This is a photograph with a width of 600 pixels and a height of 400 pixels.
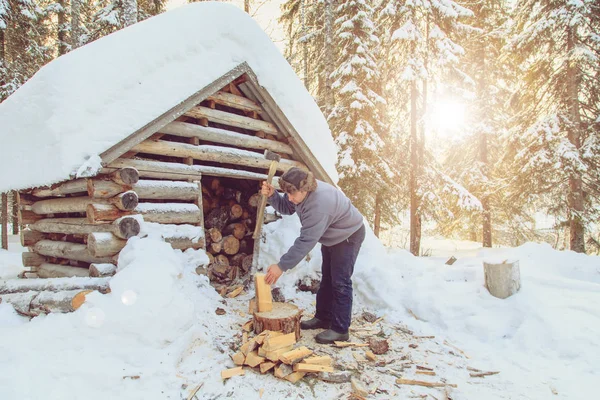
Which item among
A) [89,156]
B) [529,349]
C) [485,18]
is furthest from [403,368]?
[485,18]

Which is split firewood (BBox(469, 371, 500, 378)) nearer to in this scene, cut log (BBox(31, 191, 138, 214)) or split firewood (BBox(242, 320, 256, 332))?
split firewood (BBox(242, 320, 256, 332))

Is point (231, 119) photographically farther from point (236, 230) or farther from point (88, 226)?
point (88, 226)

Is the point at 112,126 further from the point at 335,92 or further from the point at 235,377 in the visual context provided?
the point at 335,92

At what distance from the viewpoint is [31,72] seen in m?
12.7

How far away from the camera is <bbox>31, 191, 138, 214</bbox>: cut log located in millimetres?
4266

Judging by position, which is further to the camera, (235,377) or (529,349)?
(529,349)

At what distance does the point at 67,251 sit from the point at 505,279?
626cm

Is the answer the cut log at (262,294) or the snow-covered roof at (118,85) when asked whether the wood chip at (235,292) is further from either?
the snow-covered roof at (118,85)

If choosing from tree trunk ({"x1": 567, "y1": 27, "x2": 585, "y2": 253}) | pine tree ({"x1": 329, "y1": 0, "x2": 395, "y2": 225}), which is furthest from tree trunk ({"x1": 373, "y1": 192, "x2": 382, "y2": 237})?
tree trunk ({"x1": 567, "y1": 27, "x2": 585, "y2": 253})

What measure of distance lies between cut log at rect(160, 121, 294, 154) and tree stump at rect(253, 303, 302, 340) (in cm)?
293

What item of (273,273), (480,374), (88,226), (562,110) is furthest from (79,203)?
(562,110)

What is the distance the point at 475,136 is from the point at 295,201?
11.7m

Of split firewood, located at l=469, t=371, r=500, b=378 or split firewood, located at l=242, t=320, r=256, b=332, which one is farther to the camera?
split firewood, located at l=242, t=320, r=256, b=332

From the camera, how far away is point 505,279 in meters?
4.50
